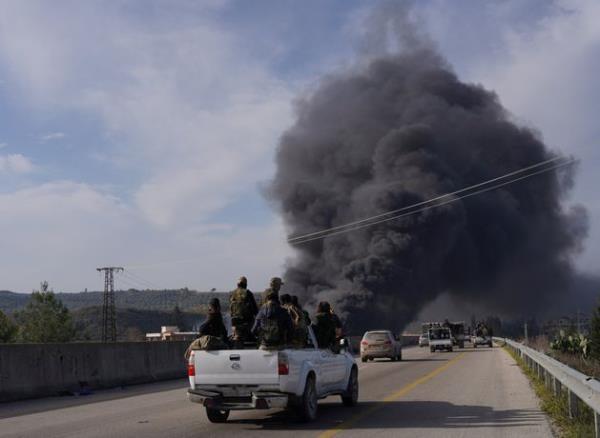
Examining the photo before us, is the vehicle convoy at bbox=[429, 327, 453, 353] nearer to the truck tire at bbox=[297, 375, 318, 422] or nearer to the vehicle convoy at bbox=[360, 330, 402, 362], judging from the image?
the vehicle convoy at bbox=[360, 330, 402, 362]

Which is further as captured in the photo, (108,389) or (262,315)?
(108,389)

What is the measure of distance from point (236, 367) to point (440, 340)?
112 ft

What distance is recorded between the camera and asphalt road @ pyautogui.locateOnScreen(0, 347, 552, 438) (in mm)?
9516

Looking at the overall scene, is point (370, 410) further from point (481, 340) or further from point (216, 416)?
point (481, 340)

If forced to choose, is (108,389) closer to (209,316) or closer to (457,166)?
(209,316)

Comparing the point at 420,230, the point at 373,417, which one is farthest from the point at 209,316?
the point at 420,230

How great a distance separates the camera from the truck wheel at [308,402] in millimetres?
10055

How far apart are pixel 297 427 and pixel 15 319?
63.5m

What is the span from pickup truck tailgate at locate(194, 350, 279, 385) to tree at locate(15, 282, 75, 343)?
5887cm

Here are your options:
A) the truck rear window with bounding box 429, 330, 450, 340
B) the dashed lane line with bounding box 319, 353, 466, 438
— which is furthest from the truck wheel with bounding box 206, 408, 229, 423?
the truck rear window with bounding box 429, 330, 450, 340

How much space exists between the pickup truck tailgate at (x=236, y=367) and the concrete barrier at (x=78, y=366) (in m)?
6.99

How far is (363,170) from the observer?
75125mm

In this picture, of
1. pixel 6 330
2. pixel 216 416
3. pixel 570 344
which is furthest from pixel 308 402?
pixel 6 330

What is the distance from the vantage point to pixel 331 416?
11109 millimetres
